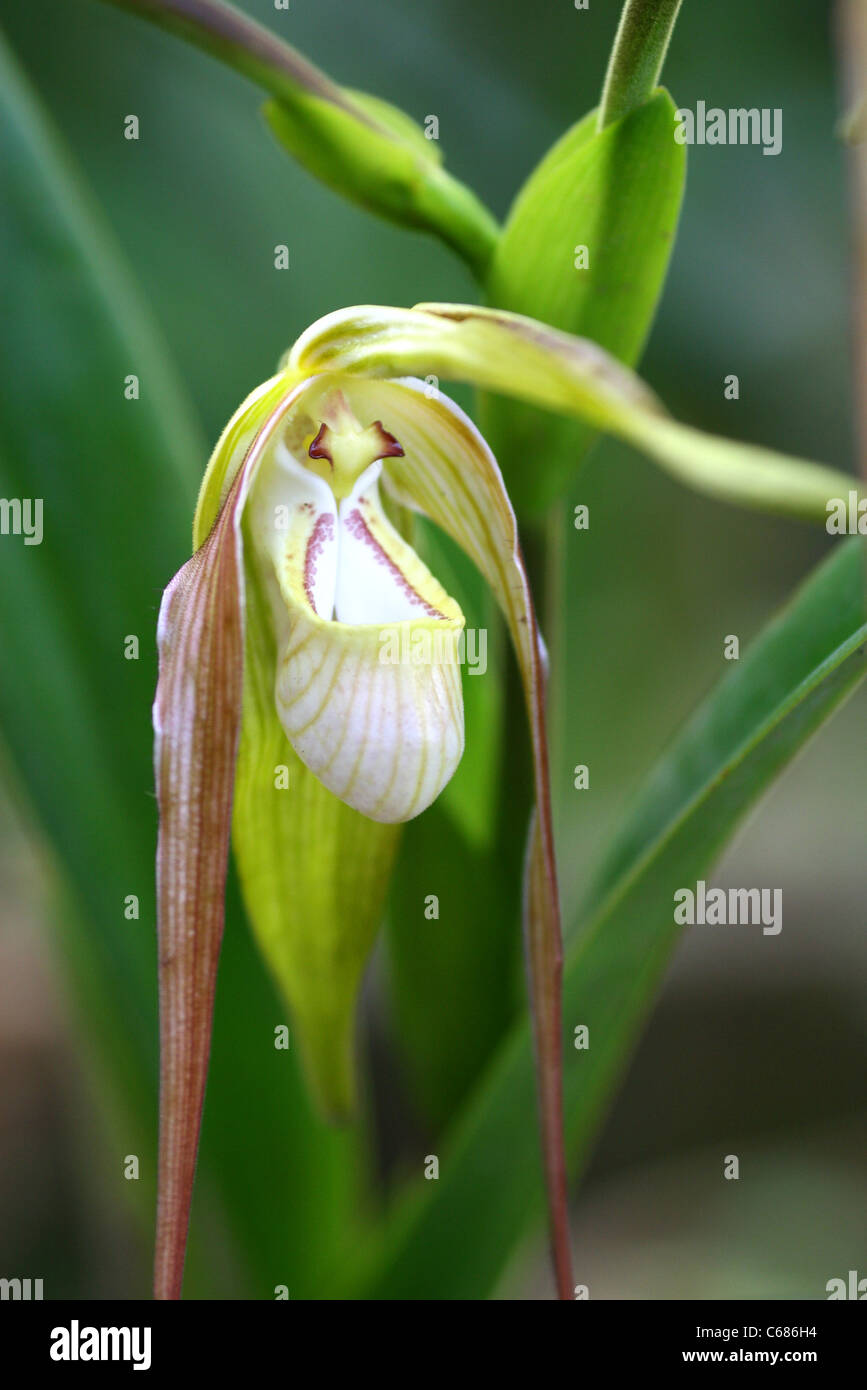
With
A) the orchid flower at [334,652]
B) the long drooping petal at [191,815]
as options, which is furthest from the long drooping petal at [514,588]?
the long drooping petal at [191,815]

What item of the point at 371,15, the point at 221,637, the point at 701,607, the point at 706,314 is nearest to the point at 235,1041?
the point at 221,637

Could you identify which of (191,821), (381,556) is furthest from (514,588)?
(191,821)

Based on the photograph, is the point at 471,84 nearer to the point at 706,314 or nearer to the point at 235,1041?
the point at 706,314

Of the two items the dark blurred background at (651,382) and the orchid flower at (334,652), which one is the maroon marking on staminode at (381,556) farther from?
the dark blurred background at (651,382)

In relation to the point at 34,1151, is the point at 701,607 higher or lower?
higher
